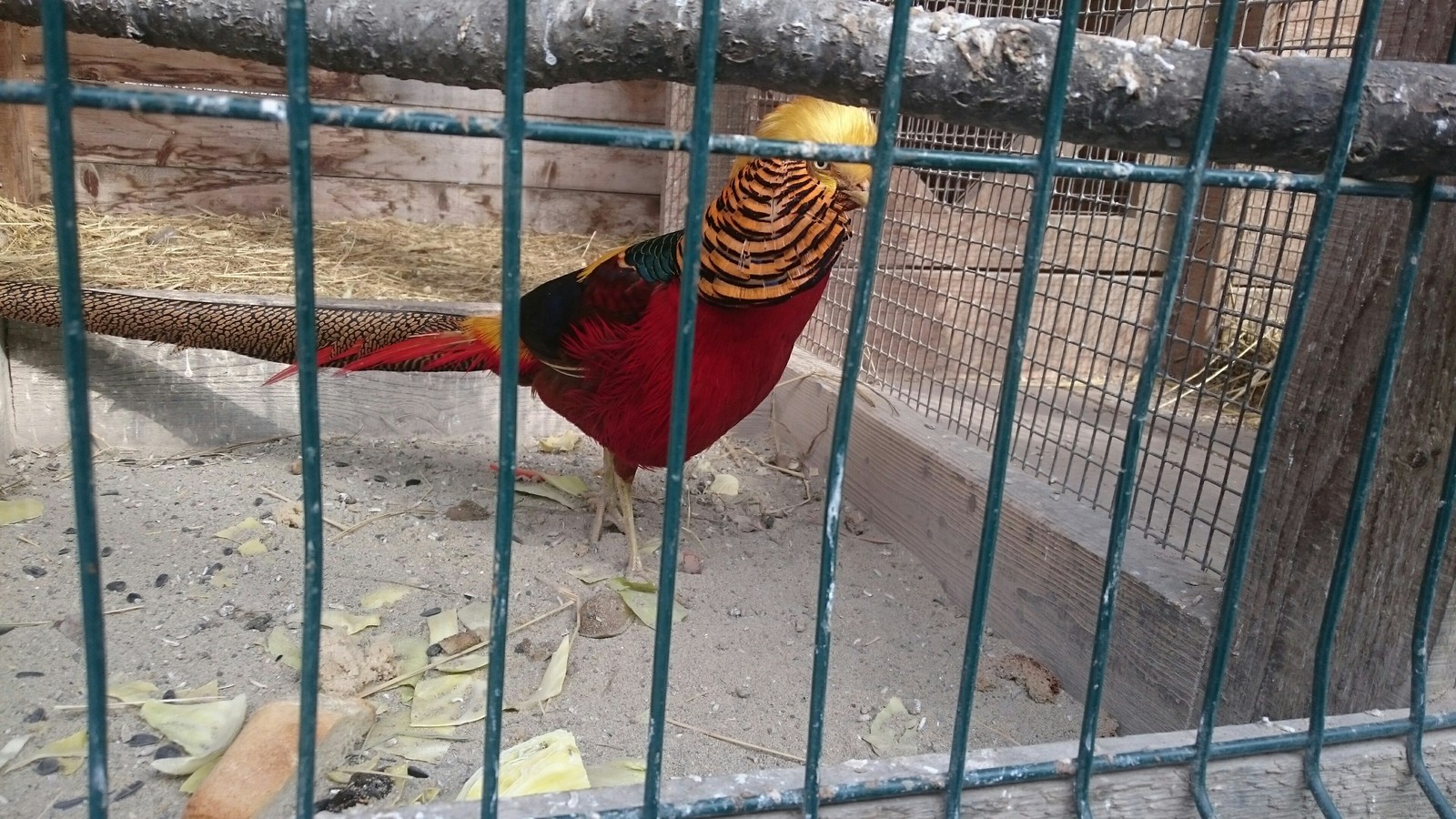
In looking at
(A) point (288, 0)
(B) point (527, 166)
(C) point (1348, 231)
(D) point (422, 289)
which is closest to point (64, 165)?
(A) point (288, 0)

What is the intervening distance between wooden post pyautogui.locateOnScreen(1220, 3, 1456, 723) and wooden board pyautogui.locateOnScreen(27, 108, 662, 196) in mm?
3231

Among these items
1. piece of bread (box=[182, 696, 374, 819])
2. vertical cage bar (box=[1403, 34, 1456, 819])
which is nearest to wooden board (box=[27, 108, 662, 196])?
piece of bread (box=[182, 696, 374, 819])

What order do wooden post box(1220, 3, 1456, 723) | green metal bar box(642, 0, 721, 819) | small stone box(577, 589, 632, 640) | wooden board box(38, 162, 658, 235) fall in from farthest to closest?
wooden board box(38, 162, 658, 235) < small stone box(577, 589, 632, 640) < wooden post box(1220, 3, 1456, 723) < green metal bar box(642, 0, 721, 819)

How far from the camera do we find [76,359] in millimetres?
734

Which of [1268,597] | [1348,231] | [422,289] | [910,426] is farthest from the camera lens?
[422,289]

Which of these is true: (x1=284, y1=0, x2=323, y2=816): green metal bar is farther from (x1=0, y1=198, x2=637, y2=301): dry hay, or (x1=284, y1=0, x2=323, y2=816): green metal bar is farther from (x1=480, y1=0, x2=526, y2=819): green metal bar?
(x1=0, y1=198, x2=637, y2=301): dry hay

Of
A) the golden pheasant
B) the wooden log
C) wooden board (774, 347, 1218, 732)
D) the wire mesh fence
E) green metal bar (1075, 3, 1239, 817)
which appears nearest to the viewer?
green metal bar (1075, 3, 1239, 817)

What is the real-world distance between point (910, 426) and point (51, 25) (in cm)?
245

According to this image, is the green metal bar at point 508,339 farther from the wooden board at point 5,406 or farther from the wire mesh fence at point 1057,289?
the wooden board at point 5,406

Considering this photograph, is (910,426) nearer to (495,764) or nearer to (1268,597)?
(1268,597)

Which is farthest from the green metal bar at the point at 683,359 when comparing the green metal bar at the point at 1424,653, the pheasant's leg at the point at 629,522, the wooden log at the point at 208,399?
the wooden log at the point at 208,399

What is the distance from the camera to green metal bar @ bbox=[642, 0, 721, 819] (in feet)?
2.60

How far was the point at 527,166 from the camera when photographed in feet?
15.0

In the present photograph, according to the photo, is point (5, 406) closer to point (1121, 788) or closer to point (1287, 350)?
point (1121, 788)
